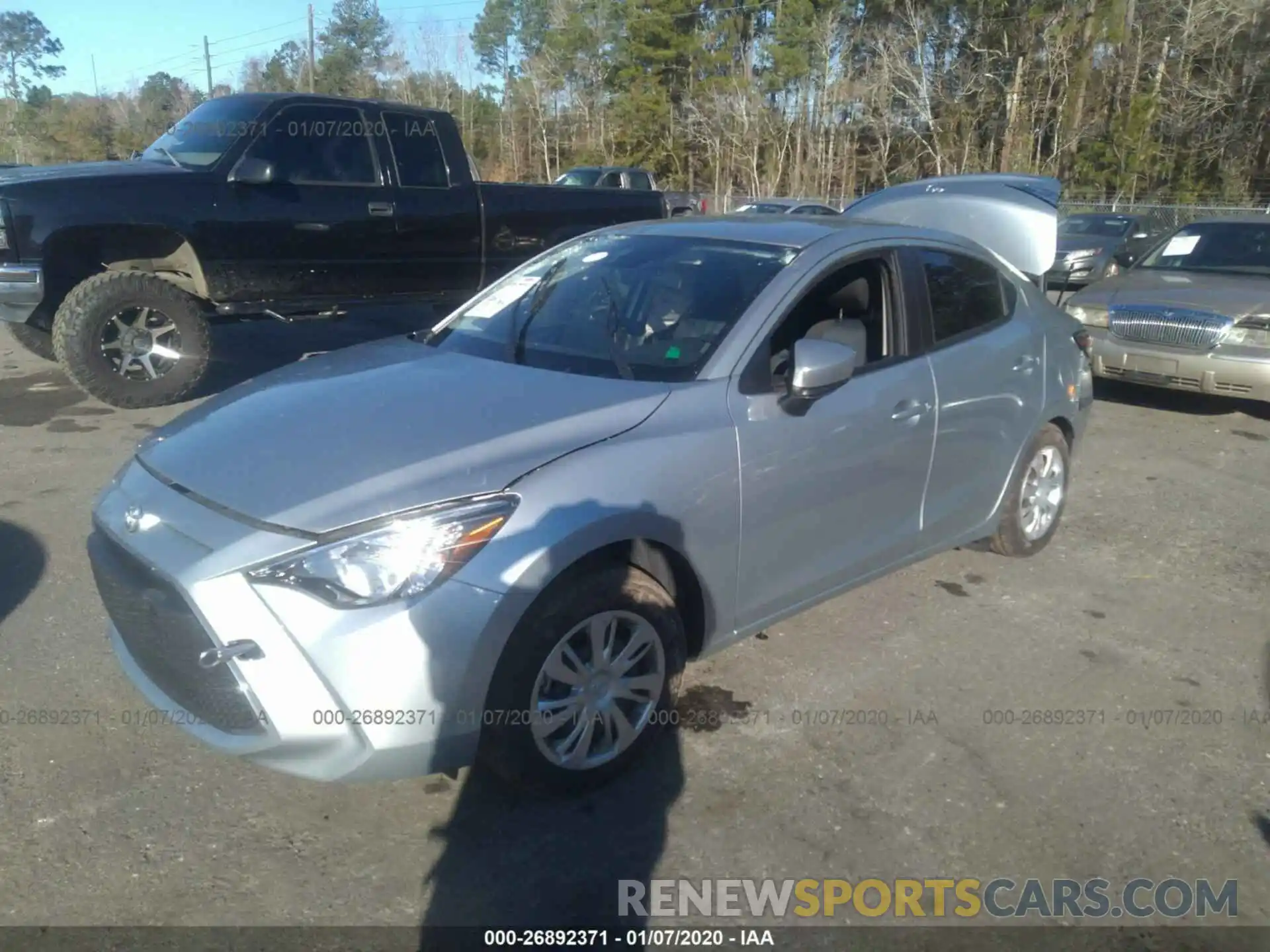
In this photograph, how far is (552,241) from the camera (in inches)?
361

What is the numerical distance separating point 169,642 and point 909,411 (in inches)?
107

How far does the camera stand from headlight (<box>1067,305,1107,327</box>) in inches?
350

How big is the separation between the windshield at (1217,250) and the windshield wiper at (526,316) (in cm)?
706

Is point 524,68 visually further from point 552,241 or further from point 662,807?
point 662,807

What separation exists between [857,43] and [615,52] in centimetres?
1185

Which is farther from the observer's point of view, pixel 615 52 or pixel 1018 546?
pixel 615 52

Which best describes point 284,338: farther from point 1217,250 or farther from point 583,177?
point 583,177

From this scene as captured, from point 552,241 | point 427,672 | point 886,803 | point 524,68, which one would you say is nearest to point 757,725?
point 886,803

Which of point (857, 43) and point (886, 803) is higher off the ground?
point (857, 43)

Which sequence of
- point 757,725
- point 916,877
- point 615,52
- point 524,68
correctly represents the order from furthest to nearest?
point 524,68 → point 615,52 → point 757,725 → point 916,877

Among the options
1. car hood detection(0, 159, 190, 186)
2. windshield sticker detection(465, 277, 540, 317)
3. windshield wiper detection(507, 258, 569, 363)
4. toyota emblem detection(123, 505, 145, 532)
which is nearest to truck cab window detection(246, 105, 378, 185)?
car hood detection(0, 159, 190, 186)

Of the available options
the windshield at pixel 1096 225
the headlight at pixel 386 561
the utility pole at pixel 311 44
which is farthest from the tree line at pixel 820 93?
the headlight at pixel 386 561

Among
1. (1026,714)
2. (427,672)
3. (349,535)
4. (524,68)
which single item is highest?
(524,68)

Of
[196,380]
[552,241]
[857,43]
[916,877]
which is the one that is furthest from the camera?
[857,43]
